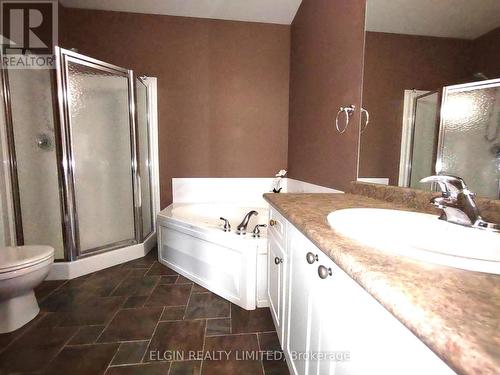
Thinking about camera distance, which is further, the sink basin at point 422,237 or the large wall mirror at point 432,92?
the large wall mirror at point 432,92

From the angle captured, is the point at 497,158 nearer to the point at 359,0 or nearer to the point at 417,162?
the point at 417,162

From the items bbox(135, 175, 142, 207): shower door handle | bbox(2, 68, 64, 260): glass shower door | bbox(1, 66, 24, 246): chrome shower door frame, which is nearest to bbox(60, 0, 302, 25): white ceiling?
bbox(2, 68, 64, 260): glass shower door

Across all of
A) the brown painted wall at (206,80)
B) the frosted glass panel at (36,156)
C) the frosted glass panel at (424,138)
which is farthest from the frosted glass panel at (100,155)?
the frosted glass panel at (424,138)

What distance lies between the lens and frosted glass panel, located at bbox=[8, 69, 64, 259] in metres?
2.09

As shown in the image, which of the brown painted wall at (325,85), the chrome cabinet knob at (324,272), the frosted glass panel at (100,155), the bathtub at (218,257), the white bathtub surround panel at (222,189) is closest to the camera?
the chrome cabinet knob at (324,272)

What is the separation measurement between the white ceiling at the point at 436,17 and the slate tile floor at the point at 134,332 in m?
1.68

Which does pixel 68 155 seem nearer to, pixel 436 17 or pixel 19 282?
pixel 19 282

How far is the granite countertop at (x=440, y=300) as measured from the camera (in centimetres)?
27

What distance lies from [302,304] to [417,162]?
80cm

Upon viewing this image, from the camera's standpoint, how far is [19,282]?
142 centimetres

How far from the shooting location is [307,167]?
2.32m

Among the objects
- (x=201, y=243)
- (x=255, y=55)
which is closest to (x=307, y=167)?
(x=201, y=243)

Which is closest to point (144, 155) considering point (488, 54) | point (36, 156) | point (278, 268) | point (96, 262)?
point (36, 156)

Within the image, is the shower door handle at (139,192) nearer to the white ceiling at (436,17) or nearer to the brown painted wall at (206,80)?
the brown painted wall at (206,80)
